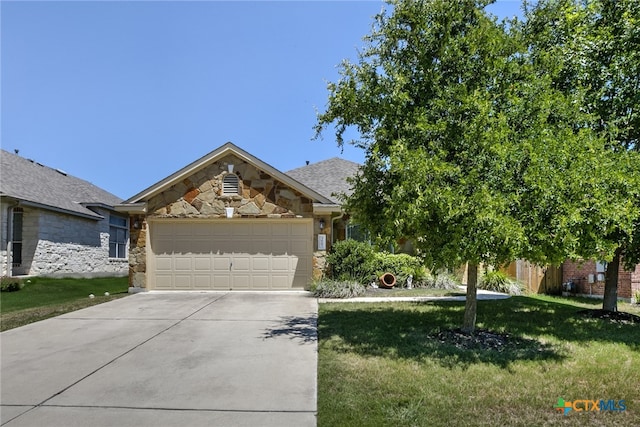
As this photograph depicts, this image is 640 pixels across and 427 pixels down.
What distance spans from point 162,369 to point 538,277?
1506 centimetres

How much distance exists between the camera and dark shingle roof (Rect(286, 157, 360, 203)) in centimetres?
1761

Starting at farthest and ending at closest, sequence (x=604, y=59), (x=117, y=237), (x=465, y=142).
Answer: (x=117, y=237) → (x=604, y=59) → (x=465, y=142)

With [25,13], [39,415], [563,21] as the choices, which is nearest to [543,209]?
[563,21]

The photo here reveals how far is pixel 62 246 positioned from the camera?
1883 centimetres

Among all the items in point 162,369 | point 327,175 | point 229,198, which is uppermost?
point 327,175

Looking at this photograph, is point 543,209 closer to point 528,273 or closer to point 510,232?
point 510,232

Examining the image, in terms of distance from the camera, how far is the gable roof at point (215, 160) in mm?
13812

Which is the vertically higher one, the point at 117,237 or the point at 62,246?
the point at 117,237

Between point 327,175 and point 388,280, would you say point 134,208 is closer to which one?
point 327,175

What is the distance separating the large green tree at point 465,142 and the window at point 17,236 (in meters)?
15.7

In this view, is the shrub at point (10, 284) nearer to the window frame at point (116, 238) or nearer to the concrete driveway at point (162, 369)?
the concrete driveway at point (162, 369)

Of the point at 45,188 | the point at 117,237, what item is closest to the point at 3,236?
the point at 45,188

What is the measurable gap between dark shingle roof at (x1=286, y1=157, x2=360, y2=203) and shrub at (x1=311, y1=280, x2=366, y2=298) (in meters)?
4.69

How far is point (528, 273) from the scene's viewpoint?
16.0 meters
